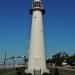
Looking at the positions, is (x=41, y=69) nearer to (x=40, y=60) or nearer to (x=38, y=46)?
(x=40, y=60)

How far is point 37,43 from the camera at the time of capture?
33312 millimetres

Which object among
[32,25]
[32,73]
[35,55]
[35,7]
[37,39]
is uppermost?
[35,7]

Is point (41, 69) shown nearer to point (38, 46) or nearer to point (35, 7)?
point (38, 46)

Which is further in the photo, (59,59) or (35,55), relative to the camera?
(59,59)

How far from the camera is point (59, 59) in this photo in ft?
401

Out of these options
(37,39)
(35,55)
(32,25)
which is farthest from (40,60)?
(32,25)

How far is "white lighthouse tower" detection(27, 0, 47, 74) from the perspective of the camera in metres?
33.4

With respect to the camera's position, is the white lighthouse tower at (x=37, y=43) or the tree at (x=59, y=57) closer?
the white lighthouse tower at (x=37, y=43)

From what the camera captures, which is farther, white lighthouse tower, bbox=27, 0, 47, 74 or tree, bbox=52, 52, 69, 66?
tree, bbox=52, 52, 69, 66

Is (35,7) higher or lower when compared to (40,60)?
higher

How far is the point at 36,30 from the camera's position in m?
33.9

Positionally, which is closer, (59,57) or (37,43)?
(37,43)

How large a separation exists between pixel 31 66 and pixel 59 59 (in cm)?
8981

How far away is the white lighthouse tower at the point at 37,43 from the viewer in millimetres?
33375
